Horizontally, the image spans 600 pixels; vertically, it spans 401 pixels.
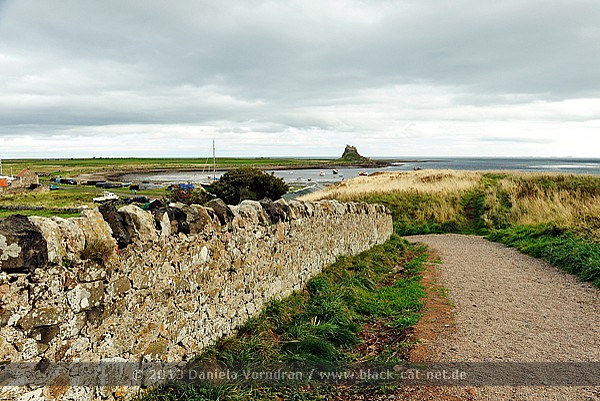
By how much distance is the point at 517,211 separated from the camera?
19625 millimetres

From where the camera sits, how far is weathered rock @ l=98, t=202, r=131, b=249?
3.75 m

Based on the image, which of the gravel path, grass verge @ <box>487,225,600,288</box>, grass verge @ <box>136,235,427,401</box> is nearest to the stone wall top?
grass verge @ <box>136,235,427,401</box>

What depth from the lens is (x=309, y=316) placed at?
6.44m

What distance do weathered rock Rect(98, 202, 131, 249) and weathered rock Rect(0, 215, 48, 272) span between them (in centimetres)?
74

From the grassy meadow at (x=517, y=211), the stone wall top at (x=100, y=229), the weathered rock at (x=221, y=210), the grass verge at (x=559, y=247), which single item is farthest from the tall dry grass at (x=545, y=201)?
the stone wall top at (x=100, y=229)

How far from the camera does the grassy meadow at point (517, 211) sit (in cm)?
1223

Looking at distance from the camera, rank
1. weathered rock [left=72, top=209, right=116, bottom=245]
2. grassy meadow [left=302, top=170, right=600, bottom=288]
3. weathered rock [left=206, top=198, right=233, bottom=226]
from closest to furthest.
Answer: weathered rock [left=72, top=209, right=116, bottom=245] < weathered rock [left=206, top=198, right=233, bottom=226] < grassy meadow [left=302, top=170, right=600, bottom=288]

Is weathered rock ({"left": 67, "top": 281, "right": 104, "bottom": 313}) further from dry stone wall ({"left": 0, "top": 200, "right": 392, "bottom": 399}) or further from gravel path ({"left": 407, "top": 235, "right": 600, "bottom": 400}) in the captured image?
gravel path ({"left": 407, "top": 235, "right": 600, "bottom": 400})

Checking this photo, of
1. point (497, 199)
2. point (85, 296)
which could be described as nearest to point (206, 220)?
point (85, 296)

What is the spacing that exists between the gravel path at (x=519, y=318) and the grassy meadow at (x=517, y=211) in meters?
1.30

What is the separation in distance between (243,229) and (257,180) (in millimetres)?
20212

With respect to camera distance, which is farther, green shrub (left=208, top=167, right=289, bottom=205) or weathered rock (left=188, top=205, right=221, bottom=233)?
→ green shrub (left=208, top=167, right=289, bottom=205)

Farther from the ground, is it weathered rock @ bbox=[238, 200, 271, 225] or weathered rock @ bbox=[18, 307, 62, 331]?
weathered rock @ bbox=[238, 200, 271, 225]

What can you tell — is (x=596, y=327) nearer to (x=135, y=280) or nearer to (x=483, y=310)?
(x=483, y=310)
